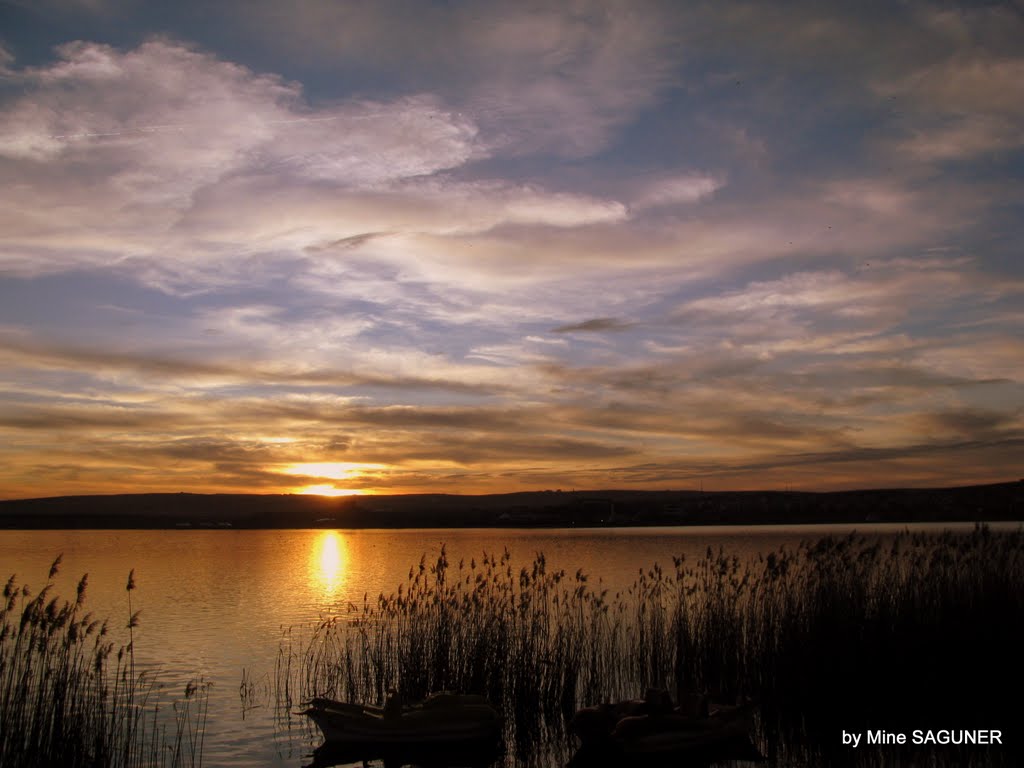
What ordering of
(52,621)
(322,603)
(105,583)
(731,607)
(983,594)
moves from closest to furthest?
(52,621)
(983,594)
(731,607)
(322,603)
(105,583)

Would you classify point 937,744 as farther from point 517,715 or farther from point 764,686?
point 517,715

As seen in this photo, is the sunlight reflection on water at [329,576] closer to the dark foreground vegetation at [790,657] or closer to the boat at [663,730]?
the dark foreground vegetation at [790,657]

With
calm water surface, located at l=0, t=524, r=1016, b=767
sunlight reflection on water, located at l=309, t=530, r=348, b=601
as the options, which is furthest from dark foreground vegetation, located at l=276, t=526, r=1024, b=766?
sunlight reflection on water, located at l=309, t=530, r=348, b=601

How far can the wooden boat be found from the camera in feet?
36.7

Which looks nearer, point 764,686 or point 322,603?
point 764,686

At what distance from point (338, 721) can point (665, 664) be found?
20.5ft

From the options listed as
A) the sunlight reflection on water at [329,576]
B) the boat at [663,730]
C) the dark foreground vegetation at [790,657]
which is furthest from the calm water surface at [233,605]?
the boat at [663,730]

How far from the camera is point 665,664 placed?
1502 centimetres

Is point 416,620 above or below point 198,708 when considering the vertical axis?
above

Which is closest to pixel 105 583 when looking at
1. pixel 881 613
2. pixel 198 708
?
pixel 198 708

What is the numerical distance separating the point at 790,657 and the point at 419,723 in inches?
238

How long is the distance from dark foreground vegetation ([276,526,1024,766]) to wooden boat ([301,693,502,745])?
0.81 m

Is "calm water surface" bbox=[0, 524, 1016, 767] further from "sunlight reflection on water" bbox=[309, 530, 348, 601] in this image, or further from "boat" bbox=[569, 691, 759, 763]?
"boat" bbox=[569, 691, 759, 763]

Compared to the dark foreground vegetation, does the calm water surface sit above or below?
below
